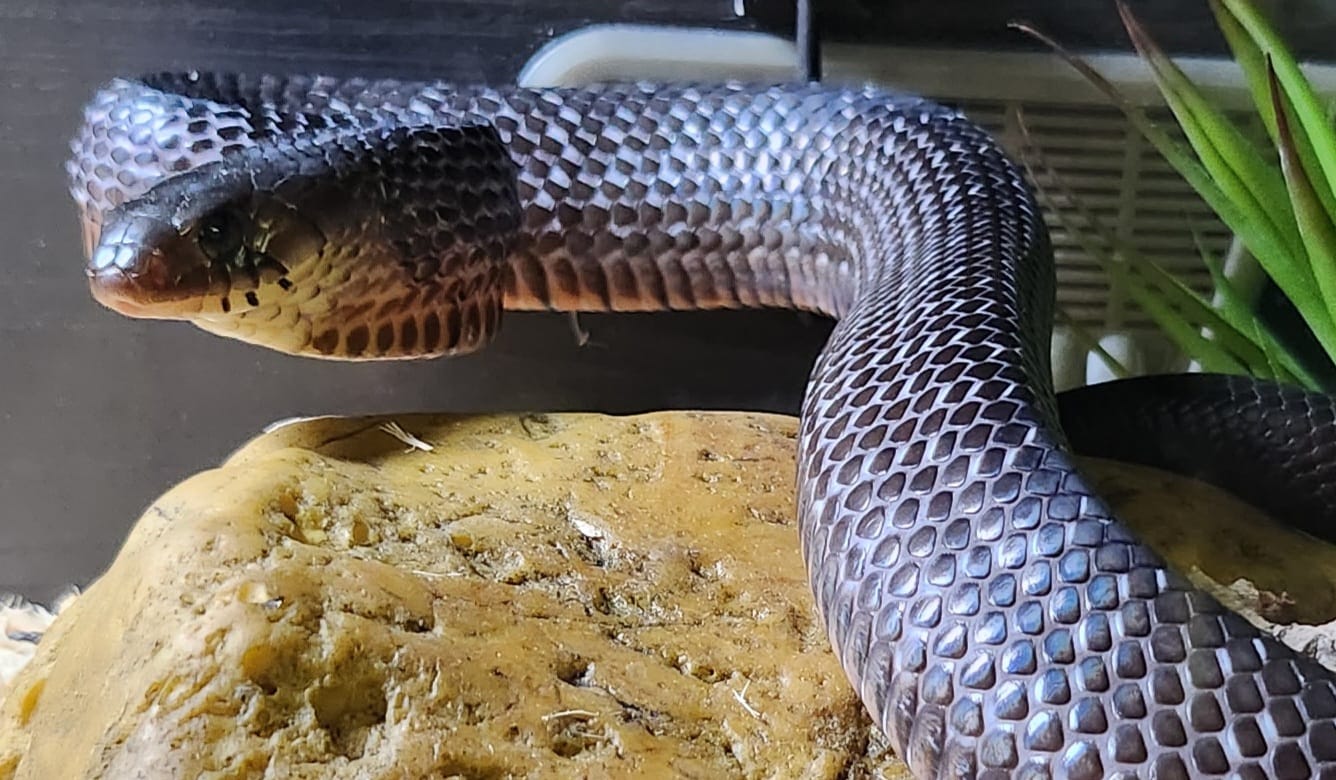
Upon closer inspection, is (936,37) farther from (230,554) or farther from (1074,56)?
(230,554)

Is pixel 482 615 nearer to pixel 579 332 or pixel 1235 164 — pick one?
pixel 579 332

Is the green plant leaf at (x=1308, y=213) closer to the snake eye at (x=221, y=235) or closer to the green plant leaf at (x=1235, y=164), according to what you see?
the green plant leaf at (x=1235, y=164)

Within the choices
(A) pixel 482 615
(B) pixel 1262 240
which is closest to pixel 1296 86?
(B) pixel 1262 240

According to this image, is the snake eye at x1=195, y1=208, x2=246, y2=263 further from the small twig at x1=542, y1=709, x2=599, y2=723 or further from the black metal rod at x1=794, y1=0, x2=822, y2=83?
the black metal rod at x1=794, y1=0, x2=822, y2=83

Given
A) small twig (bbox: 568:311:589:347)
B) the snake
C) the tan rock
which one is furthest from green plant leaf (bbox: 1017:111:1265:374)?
small twig (bbox: 568:311:589:347)

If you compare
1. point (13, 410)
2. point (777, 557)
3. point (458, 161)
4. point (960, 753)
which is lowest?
point (13, 410)

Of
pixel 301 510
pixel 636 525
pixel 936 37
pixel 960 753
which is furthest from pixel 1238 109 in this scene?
pixel 301 510

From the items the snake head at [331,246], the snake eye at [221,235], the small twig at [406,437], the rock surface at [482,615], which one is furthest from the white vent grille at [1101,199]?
the snake eye at [221,235]
